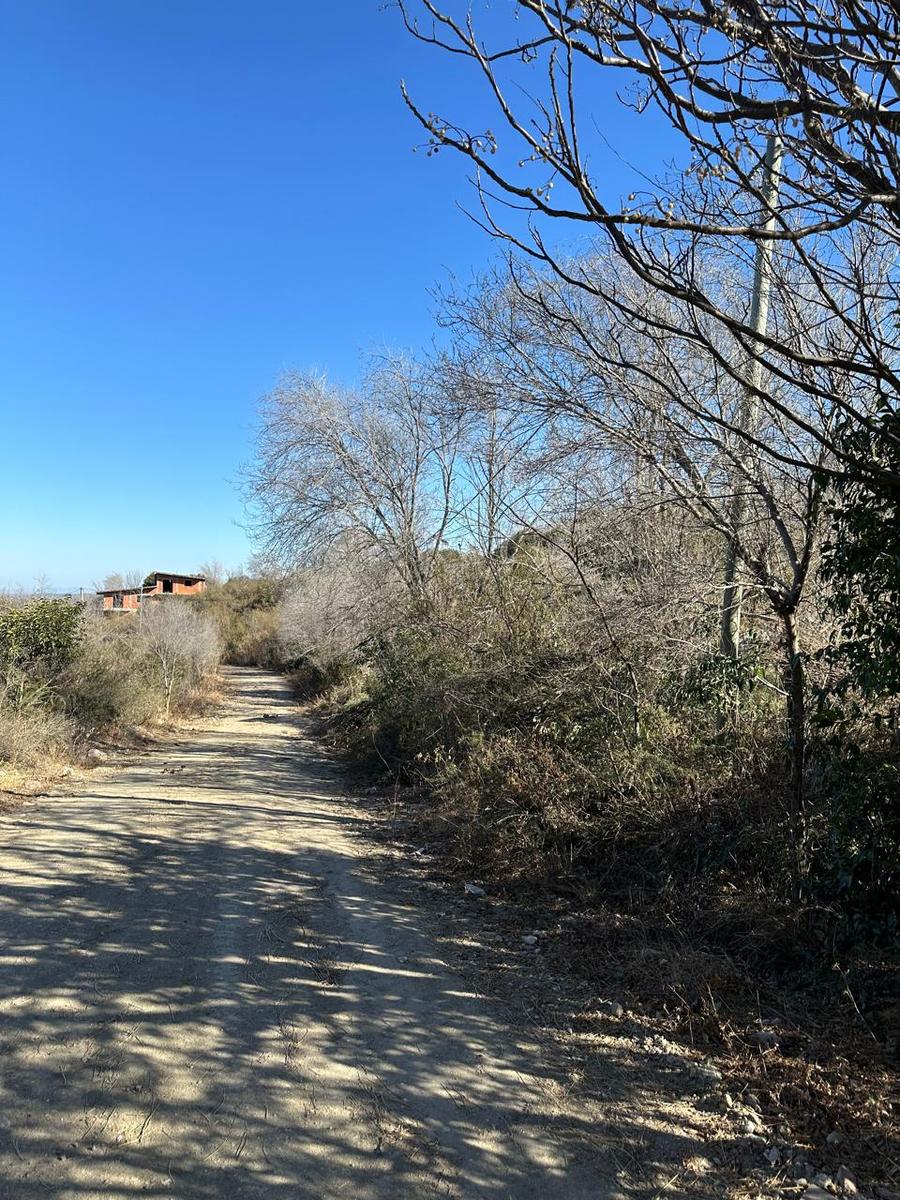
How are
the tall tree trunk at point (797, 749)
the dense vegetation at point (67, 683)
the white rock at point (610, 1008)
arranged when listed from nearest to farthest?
1. the white rock at point (610, 1008)
2. the tall tree trunk at point (797, 749)
3. the dense vegetation at point (67, 683)

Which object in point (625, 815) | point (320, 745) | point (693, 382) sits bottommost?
point (320, 745)

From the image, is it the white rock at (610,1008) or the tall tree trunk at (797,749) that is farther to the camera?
the tall tree trunk at (797,749)

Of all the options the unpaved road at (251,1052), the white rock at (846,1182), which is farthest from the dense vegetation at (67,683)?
the white rock at (846,1182)

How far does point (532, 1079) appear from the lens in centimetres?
354

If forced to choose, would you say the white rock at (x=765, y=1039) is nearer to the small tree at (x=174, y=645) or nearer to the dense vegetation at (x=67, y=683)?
the dense vegetation at (x=67, y=683)

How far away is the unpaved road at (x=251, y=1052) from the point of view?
2.81 m

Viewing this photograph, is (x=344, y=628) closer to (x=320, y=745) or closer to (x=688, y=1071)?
(x=320, y=745)

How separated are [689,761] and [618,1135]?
3878 mm

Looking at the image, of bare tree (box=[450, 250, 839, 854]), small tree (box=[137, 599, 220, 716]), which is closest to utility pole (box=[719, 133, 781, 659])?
bare tree (box=[450, 250, 839, 854])

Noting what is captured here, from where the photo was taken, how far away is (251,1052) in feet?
11.8

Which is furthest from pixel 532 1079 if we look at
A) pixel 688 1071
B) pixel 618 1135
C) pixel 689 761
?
pixel 689 761

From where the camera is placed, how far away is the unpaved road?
281 centimetres

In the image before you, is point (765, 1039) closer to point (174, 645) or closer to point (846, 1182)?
point (846, 1182)

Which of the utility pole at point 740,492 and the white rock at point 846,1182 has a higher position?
the utility pole at point 740,492
